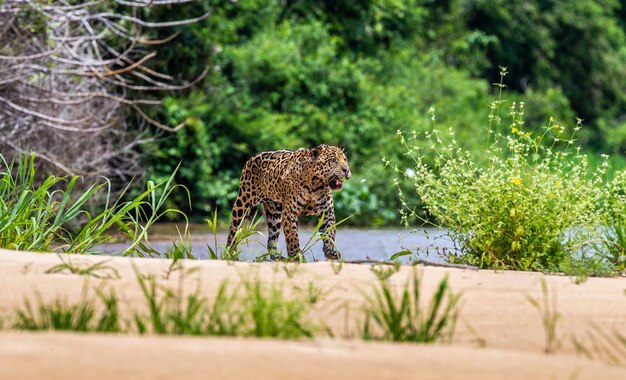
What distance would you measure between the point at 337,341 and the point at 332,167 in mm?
6024

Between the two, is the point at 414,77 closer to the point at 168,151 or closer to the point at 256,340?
the point at 168,151

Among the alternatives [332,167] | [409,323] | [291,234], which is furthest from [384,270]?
[291,234]

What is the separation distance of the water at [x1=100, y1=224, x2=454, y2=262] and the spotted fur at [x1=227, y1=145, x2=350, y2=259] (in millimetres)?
1319

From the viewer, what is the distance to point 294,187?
11656 mm

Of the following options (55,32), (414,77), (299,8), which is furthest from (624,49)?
(55,32)

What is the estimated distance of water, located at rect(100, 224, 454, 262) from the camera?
14898mm

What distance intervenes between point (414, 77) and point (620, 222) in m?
19.6

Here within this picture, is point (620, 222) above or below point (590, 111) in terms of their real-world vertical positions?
below

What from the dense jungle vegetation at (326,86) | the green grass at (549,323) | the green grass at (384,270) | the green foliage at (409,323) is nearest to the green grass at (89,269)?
the green grass at (384,270)

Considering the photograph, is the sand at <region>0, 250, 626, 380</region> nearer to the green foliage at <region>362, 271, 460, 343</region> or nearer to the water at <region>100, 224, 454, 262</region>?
the green foliage at <region>362, 271, 460, 343</region>

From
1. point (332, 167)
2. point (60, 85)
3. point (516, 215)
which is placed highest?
point (60, 85)

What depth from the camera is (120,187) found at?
1848cm

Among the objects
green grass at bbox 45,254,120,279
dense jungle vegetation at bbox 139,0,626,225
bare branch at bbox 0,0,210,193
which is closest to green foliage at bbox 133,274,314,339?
green grass at bbox 45,254,120,279

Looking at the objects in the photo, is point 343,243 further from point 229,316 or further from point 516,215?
point 229,316
